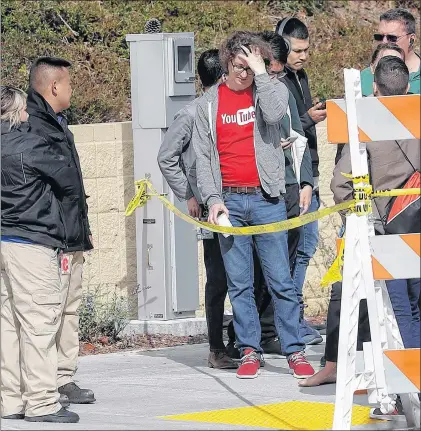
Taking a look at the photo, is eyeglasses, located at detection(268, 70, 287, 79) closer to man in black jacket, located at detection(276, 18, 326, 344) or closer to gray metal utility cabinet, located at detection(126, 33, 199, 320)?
man in black jacket, located at detection(276, 18, 326, 344)

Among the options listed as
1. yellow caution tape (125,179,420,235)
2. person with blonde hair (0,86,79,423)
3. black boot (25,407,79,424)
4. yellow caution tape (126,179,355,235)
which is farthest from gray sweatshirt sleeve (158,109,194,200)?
black boot (25,407,79,424)

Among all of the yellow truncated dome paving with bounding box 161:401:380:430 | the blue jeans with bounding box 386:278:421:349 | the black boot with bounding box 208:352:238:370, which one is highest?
the blue jeans with bounding box 386:278:421:349

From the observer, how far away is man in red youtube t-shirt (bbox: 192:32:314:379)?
8.23 meters

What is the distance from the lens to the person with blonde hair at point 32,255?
6965 millimetres

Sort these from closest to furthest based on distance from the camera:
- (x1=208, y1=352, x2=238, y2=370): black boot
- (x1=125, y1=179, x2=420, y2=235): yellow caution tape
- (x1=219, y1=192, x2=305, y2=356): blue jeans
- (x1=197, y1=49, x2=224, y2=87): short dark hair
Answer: (x1=125, y1=179, x2=420, y2=235): yellow caution tape < (x1=219, y1=192, x2=305, y2=356): blue jeans < (x1=208, y1=352, x2=238, y2=370): black boot < (x1=197, y1=49, x2=224, y2=87): short dark hair

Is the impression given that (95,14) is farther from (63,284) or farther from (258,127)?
(63,284)

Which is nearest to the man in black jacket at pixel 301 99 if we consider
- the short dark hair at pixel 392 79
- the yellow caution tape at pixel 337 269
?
the short dark hair at pixel 392 79

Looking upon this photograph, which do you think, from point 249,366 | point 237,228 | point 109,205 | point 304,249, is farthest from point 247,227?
point 109,205

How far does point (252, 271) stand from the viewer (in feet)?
27.7

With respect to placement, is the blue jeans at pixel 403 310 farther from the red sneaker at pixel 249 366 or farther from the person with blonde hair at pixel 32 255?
the person with blonde hair at pixel 32 255

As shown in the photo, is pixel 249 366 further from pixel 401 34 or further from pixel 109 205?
pixel 401 34

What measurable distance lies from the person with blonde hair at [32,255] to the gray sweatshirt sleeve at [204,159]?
4.52 feet

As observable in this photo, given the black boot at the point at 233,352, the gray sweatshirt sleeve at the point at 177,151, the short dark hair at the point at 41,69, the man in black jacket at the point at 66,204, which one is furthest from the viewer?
the black boot at the point at 233,352

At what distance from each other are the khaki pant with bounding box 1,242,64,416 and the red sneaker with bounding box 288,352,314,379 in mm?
1854
